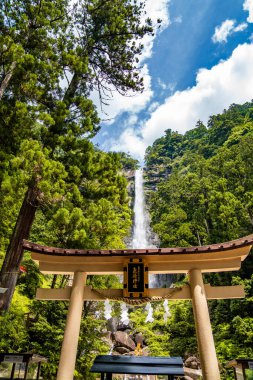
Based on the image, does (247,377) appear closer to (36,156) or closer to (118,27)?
(36,156)

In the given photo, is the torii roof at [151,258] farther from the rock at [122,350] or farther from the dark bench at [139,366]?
the rock at [122,350]

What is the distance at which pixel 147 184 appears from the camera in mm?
40125

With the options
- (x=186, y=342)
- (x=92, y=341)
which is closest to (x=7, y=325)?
(x=92, y=341)

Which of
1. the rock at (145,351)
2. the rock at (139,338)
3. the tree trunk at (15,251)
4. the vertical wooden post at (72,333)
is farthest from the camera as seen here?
the rock at (139,338)

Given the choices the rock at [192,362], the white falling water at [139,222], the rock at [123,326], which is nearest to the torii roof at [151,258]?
the rock at [192,362]

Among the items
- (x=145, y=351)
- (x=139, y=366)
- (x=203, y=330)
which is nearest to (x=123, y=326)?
(x=145, y=351)

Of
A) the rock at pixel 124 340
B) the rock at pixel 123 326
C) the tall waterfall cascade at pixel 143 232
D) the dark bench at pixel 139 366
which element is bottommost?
the dark bench at pixel 139 366

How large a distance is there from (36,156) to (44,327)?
16.5ft

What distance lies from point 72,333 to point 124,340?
12807 millimetres

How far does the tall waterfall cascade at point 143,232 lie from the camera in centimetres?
2486

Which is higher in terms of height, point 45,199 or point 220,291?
point 45,199

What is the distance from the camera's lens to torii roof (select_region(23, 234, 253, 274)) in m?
4.93

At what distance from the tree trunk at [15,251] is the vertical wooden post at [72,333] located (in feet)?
7.16

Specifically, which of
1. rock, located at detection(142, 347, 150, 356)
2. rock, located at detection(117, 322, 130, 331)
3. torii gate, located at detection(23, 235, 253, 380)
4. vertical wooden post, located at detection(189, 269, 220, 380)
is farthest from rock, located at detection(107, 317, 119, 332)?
vertical wooden post, located at detection(189, 269, 220, 380)
